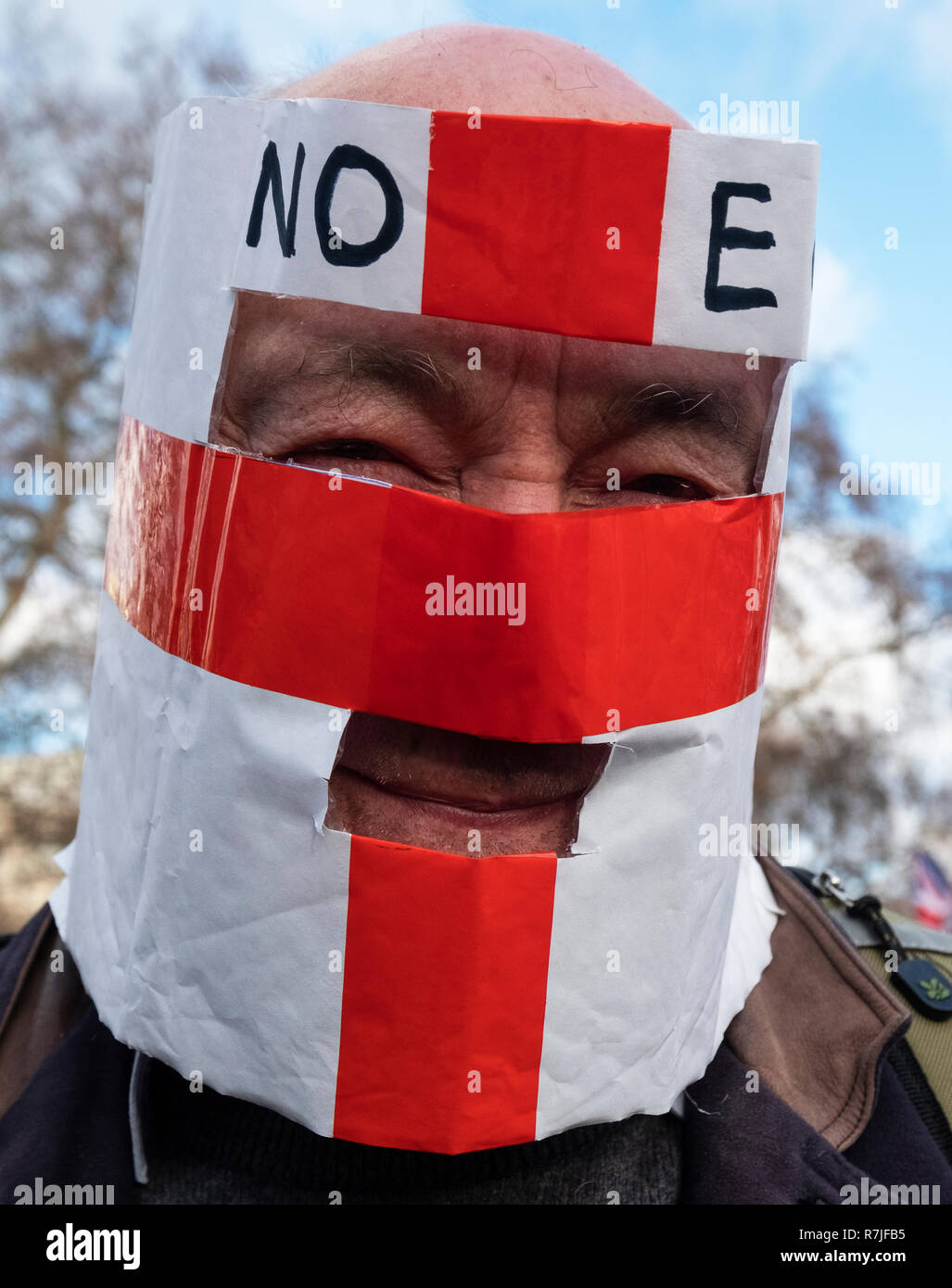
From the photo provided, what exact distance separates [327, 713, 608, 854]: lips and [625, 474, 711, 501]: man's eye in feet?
1.08

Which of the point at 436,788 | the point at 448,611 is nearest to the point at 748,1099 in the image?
the point at 436,788

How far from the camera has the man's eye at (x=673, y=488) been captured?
4.50 feet

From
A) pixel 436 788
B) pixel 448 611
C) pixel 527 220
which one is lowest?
pixel 436 788

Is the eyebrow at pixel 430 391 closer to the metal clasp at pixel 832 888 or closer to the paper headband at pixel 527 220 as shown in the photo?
the paper headband at pixel 527 220

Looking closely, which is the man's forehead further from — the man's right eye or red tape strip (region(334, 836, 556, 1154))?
red tape strip (region(334, 836, 556, 1154))

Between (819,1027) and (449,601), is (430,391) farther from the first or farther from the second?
(819,1027)

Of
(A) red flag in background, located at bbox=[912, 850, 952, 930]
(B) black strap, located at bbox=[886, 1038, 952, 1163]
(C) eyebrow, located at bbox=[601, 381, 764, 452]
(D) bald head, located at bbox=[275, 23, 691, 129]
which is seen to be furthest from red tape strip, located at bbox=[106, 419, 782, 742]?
(A) red flag in background, located at bbox=[912, 850, 952, 930]

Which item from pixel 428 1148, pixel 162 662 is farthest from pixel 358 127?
pixel 428 1148

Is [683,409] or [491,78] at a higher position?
[491,78]

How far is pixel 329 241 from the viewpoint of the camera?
126cm

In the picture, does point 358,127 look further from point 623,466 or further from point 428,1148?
point 428,1148

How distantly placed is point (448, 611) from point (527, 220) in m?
0.44

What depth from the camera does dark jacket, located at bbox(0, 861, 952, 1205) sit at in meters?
1.41

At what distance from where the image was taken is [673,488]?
4.55 ft
